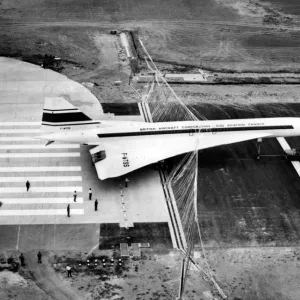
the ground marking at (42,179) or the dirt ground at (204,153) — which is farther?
the ground marking at (42,179)

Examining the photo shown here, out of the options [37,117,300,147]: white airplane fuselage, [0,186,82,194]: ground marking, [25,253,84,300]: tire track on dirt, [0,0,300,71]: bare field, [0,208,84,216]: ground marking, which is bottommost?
[0,0,300,71]: bare field

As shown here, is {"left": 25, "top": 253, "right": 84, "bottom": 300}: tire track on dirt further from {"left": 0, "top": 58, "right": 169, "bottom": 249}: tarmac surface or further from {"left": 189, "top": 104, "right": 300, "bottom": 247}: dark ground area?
{"left": 189, "top": 104, "right": 300, "bottom": 247}: dark ground area

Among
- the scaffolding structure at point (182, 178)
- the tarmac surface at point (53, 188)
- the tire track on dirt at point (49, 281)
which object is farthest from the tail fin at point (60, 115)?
the tire track on dirt at point (49, 281)

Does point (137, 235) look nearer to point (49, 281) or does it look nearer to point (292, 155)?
point (49, 281)

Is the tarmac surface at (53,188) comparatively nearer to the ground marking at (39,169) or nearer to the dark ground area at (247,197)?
the ground marking at (39,169)

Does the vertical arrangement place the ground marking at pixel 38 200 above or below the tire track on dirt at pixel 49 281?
below

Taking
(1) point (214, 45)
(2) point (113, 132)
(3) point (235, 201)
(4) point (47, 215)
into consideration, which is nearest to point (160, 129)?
(2) point (113, 132)

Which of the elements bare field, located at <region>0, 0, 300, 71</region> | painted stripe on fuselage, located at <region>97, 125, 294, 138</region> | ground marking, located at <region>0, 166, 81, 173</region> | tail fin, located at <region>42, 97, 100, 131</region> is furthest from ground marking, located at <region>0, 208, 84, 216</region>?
bare field, located at <region>0, 0, 300, 71</region>

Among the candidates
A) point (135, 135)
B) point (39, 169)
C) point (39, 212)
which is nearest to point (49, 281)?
point (39, 212)
